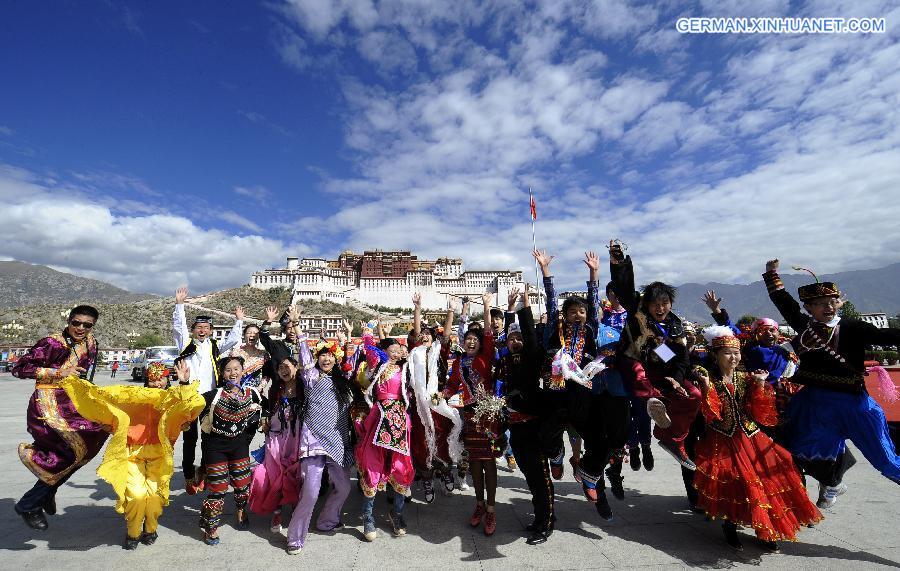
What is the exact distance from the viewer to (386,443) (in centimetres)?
415

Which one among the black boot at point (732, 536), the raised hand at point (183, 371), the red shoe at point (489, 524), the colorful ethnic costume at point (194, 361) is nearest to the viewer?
the black boot at point (732, 536)

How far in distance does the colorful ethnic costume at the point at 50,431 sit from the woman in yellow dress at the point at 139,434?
283 mm

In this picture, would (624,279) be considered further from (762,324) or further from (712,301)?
(762,324)

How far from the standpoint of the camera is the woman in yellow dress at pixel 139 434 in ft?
12.4

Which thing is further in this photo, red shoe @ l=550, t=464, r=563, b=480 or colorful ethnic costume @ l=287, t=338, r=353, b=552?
red shoe @ l=550, t=464, r=563, b=480

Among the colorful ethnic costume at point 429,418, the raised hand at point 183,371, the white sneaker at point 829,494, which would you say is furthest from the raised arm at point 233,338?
the white sneaker at point 829,494

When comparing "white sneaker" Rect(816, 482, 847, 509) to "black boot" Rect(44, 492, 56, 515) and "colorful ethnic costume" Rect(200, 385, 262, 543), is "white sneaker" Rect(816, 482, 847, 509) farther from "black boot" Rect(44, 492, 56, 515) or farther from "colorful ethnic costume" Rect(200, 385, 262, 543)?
"black boot" Rect(44, 492, 56, 515)

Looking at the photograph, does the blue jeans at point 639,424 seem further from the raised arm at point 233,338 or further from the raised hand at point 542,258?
the raised arm at point 233,338

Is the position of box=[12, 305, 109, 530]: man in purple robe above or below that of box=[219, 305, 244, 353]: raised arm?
below

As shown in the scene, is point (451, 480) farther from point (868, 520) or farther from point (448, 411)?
point (868, 520)

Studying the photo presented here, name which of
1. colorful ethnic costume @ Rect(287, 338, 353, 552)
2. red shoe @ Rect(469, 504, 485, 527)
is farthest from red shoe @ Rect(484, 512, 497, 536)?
colorful ethnic costume @ Rect(287, 338, 353, 552)

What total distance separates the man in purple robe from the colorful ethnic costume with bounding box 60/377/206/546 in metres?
0.31

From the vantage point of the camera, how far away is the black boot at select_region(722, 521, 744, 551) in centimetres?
359

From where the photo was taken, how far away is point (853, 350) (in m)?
3.67
